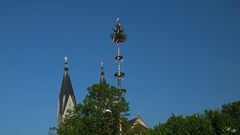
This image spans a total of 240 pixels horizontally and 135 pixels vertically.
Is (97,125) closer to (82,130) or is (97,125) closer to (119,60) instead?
(82,130)

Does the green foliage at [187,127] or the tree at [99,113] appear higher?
the tree at [99,113]

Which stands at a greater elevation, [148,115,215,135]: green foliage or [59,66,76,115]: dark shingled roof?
[59,66,76,115]: dark shingled roof

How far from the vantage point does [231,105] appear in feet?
240

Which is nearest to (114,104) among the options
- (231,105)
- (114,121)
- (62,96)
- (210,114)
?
(114,121)

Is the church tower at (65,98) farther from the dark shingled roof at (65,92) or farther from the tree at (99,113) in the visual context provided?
the tree at (99,113)

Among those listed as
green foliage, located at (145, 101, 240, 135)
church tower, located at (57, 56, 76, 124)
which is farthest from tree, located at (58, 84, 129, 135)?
church tower, located at (57, 56, 76, 124)

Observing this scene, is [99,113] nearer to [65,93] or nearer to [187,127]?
[187,127]

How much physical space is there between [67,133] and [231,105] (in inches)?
1286

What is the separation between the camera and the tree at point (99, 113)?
48.1 metres

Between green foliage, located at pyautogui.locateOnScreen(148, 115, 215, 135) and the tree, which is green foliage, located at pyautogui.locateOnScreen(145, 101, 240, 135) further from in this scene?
the tree

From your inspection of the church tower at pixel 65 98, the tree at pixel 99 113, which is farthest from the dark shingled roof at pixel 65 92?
the tree at pixel 99 113

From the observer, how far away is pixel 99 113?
48125mm

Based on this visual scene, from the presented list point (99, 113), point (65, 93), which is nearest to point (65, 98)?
point (65, 93)

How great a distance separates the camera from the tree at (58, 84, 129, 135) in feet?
158
